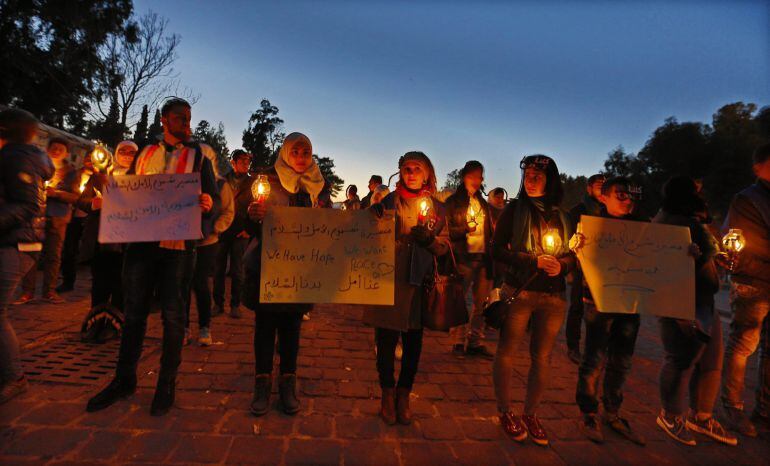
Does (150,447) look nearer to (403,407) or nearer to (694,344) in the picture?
(403,407)

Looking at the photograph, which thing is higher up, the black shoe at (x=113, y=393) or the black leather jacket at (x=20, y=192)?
the black leather jacket at (x=20, y=192)

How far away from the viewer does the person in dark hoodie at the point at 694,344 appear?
3039 mm

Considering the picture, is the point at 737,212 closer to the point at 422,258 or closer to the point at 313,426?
the point at 422,258

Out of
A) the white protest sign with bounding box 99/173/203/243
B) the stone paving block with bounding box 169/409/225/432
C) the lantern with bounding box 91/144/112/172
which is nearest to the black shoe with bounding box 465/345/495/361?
the stone paving block with bounding box 169/409/225/432

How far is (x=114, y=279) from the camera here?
175 inches

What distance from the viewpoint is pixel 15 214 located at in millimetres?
2777

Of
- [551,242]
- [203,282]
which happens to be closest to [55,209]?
[203,282]

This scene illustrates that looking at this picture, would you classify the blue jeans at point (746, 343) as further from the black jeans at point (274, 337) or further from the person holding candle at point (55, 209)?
the person holding candle at point (55, 209)

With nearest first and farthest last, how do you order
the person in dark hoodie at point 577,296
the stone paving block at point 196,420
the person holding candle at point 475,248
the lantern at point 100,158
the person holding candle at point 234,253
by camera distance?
1. the stone paving block at point 196,420
2. the lantern at point 100,158
3. the person holding candle at point 475,248
4. the person in dark hoodie at point 577,296
5. the person holding candle at point 234,253

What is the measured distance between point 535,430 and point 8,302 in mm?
4171

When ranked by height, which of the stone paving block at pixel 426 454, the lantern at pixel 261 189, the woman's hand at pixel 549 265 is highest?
the lantern at pixel 261 189

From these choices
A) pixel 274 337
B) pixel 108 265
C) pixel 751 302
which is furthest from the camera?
pixel 108 265

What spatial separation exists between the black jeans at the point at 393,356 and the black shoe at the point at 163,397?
5.29 ft

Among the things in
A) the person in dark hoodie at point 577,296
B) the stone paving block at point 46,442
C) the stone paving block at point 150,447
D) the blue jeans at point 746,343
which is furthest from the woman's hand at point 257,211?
the blue jeans at point 746,343
